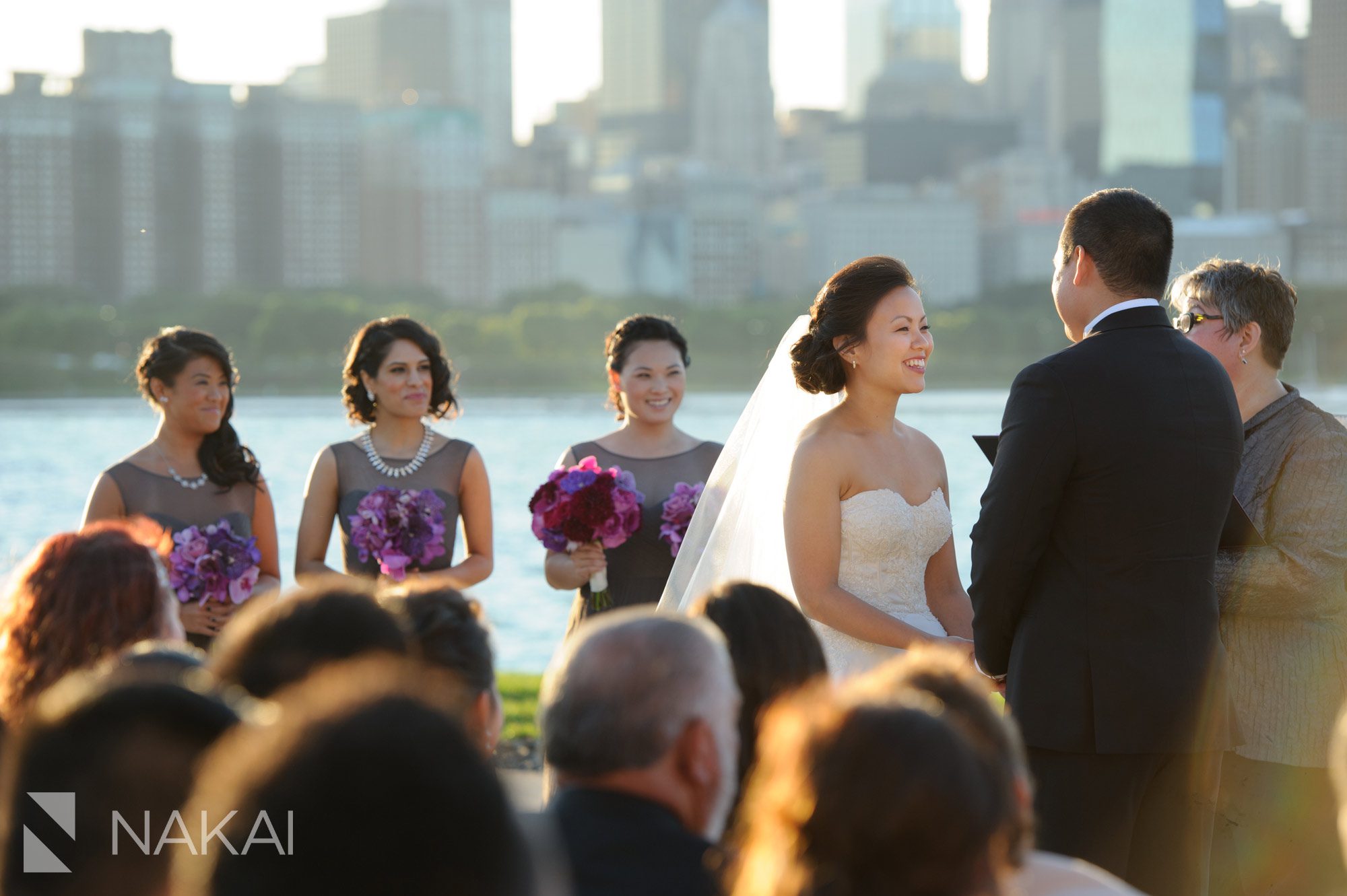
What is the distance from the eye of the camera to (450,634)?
9.87ft

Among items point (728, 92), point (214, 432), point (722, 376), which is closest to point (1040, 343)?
point (722, 376)

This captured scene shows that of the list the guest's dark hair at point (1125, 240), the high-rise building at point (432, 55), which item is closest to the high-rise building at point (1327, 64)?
the high-rise building at point (432, 55)

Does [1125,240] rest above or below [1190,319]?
above

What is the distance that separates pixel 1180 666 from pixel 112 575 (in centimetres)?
258

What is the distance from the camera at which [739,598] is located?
3068 mm

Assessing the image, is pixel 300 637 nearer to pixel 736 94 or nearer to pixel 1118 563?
pixel 1118 563

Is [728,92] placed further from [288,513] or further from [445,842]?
[445,842]

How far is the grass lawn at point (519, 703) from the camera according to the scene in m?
8.87

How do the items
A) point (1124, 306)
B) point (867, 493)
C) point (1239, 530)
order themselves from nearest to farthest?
1. point (1124, 306)
2. point (1239, 530)
3. point (867, 493)

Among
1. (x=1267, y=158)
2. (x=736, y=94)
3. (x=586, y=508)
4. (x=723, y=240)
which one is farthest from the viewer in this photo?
(x=736, y=94)

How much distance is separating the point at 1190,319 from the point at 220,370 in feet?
12.1

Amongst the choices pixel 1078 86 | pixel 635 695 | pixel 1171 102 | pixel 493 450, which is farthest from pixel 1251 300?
pixel 1078 86

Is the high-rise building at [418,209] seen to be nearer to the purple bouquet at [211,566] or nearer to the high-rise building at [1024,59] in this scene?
the high-rise building at [1024,59]

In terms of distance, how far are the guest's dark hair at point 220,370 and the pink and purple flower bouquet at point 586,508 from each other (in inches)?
47.8
